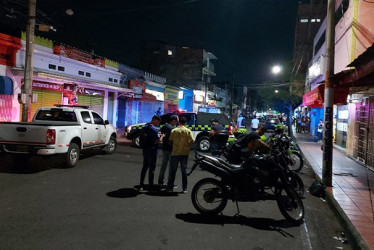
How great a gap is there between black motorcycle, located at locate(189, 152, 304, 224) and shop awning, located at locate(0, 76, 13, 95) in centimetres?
1157

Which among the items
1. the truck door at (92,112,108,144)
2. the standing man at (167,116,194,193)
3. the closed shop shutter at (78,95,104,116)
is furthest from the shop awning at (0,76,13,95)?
the standing man at (167,116,194,193)

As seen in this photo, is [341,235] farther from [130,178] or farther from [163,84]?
[163,84]

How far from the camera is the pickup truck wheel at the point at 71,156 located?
9.36 metres

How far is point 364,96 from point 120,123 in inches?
762

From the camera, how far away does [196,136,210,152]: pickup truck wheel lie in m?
14.7

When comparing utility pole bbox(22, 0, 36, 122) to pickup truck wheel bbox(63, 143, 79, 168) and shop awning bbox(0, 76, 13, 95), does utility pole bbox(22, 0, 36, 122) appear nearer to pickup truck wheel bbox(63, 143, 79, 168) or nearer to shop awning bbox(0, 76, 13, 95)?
shop awning bbox(0, 76, 13, 95)

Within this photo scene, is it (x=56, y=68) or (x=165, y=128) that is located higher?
(x=56, y=68)

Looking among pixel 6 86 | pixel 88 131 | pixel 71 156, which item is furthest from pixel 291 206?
pixel 6 86

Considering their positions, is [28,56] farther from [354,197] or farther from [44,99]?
[354,197]

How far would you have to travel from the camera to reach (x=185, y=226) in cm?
506

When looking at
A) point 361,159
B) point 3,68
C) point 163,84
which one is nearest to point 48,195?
point 3,68

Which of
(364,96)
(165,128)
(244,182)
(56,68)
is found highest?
(56,68)

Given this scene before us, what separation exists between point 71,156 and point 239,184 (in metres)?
5.98

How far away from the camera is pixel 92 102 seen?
21.8 meters
